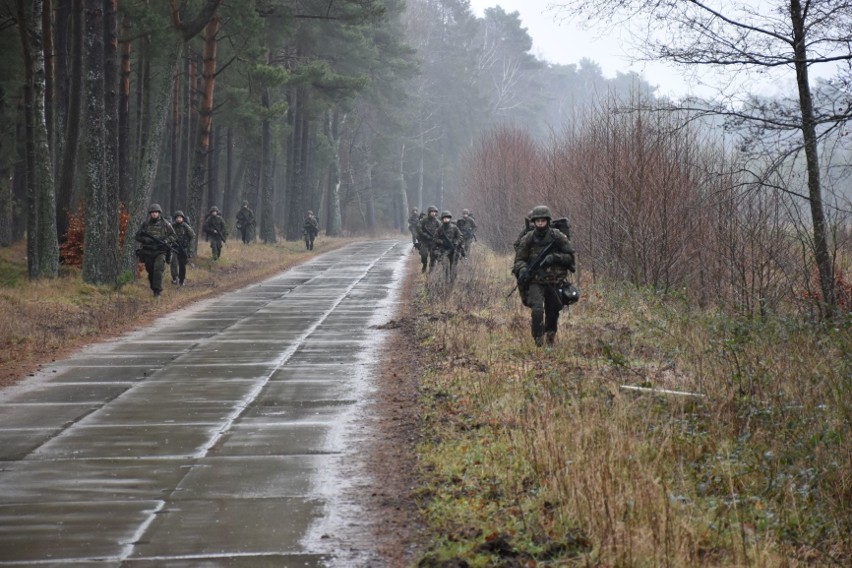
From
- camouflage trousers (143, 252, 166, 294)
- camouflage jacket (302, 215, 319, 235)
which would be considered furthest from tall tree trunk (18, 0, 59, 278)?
camouflage jacket (302, 215, 319, 235)

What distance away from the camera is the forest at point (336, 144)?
47.3ft

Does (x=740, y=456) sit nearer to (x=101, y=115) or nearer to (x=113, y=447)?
(x=113, y=447)

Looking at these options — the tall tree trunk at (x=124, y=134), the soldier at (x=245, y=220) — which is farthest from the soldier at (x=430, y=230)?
the soldier at (x=245, y=220)

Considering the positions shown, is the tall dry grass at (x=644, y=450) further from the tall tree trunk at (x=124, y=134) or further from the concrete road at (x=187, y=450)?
the tall tree trunk at (x=124, y=134)

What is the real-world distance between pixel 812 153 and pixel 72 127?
1838cm

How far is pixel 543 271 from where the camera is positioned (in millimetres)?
14852

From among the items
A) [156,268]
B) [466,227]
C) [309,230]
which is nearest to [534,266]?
[156,268]

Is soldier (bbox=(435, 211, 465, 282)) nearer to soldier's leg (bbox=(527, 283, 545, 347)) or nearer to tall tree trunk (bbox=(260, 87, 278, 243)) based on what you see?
soldier's leg (bbox=(527, 283, 545, 347))

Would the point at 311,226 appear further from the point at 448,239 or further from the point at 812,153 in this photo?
the point at 812,153

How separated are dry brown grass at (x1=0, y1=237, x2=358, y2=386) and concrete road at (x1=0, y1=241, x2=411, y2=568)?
2.26 ft

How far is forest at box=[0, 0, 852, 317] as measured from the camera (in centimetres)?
1443

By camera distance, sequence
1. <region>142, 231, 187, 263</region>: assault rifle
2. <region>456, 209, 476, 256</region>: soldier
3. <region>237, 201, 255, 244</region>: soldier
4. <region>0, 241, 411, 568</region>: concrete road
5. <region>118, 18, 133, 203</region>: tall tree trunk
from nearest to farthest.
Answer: <region>0, 241, 411, 568</region>: concrete road → <region>142, 231, 187, 263</region>: assault rifle → <region>118, 18, 133, 203</region>: tall tree trunk → <region>456, 209, 476, 256</region>: soldier → <region>237, 201, 255, 244</region>: soldier

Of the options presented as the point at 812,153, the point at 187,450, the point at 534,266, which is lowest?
the point at 187,450

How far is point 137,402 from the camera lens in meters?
11.3
